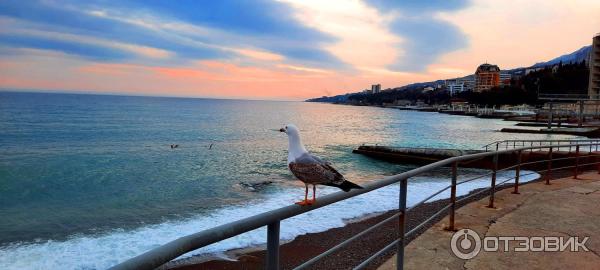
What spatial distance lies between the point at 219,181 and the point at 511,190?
646 inches

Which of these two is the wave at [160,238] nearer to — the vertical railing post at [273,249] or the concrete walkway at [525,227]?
the concrete walkway at [525,227]

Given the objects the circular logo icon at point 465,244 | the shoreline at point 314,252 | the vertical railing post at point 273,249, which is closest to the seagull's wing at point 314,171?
the vertical railing post at point 273,249

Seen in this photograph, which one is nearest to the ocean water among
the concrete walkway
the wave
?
the wave

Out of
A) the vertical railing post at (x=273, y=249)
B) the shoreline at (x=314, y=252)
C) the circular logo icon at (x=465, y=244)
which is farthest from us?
the shoreline at (x=314, y=252)

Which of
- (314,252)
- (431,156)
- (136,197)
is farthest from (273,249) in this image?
(431,156)

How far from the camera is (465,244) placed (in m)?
4.94

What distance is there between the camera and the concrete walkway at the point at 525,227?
173 inches

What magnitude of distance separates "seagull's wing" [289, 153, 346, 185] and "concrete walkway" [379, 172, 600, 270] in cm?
230

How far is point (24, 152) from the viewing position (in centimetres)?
3334

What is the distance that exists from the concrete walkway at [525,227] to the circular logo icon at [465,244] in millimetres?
66

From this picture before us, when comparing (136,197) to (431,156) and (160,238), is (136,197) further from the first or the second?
(431,156)

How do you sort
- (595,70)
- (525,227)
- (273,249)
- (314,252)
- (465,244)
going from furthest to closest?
1. (595,70)
2. (314,252)
3. (525,227)
4. (465,244)
5. (273,249)

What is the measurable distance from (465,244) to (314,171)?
3.21 m

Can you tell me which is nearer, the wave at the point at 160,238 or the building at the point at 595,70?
the wave at the point at 160,238
